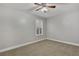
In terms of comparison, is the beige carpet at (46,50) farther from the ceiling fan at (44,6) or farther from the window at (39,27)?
the ceiling fan at (44,6)

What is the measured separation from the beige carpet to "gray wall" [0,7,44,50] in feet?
0.46

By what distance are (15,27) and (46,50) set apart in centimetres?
74

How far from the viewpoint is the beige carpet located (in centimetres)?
188

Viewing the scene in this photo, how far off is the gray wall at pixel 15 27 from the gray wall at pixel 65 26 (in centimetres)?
37

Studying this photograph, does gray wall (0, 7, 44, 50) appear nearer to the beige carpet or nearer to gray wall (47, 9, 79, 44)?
the beige carpet

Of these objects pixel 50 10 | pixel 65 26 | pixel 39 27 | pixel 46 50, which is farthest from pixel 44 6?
pixel 46 50

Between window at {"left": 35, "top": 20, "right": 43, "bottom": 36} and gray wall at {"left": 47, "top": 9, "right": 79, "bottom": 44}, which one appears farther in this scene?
window at {"left": 35, "top": 20, "right": 43, "bottom": 36}

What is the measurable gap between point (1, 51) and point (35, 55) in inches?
24.9

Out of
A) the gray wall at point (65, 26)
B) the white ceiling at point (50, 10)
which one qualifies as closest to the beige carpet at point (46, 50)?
the gray wall at point (65, 26)

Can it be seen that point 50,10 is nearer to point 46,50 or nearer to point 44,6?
point 44,6

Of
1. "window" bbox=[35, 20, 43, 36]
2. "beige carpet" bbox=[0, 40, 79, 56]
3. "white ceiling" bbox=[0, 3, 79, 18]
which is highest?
"white ceiling" bbox=[0, 3, 79, 18]

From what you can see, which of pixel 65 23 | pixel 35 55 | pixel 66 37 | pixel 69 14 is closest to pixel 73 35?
pixel 66 37

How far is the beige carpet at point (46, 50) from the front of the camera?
6.15ft

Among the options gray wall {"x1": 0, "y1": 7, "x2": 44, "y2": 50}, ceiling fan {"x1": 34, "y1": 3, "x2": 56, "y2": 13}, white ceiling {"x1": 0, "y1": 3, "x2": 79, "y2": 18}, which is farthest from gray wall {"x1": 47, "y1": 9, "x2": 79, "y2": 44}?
gray wall {"x1": 0, "y1": 7, "x2": 44, "y2": 50}
